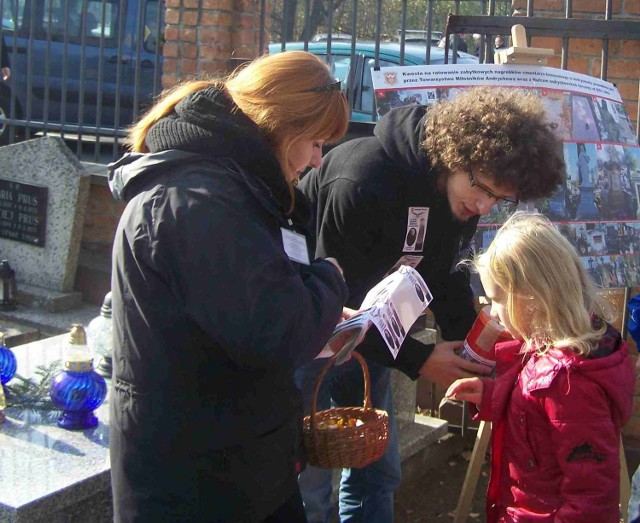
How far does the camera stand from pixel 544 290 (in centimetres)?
231

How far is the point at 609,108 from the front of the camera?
3506 mm

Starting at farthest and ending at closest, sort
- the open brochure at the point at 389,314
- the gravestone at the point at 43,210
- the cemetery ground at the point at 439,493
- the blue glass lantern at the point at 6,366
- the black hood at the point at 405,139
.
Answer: the gravestone at the point at 43,210
the cemetery ground at the point at 439,493
the blue glass lantern at the point at 6,366
the black hood at the point at 405,139
the open brochure at the point at 389,314

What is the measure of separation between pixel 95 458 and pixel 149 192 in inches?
43.6

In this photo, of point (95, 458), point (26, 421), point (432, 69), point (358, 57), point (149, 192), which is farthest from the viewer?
point (358, 57)

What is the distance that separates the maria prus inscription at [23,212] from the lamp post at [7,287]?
30 centimetres

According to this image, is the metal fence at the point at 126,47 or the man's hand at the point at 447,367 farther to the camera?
the metal fence at the point at 126,47

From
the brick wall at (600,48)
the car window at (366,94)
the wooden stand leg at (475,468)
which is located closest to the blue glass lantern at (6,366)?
the wooden stand leg at (475,468)

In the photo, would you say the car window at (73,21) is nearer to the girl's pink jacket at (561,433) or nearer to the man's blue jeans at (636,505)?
the girl's pink jacket at (561,433)

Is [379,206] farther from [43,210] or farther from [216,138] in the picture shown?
[43,210]

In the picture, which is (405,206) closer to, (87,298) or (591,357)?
(591,357)

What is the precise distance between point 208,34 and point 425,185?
122 inches

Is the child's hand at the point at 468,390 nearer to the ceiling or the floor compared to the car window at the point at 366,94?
nearer to the floor

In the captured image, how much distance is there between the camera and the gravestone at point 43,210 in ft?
18.0

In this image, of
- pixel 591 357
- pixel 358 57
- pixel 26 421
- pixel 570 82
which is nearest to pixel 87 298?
pixel 358 57
